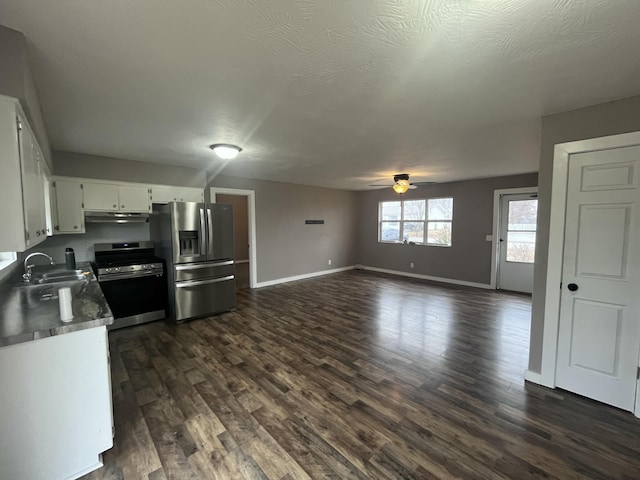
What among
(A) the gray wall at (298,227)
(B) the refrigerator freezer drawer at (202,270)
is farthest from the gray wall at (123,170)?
(B) the refrigerator freezer drawer at (202,270)

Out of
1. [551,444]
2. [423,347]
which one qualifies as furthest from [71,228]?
[551,444]

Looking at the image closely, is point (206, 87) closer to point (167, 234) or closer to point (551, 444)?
point (167, 234)

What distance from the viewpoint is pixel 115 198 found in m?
3.88

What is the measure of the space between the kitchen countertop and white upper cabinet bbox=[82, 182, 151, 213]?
4.54ft

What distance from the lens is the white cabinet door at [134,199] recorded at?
12.9ft

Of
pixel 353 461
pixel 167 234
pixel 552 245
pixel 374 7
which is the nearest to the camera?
pixel 374 7

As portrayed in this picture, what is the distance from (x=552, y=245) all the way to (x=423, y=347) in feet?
5.67

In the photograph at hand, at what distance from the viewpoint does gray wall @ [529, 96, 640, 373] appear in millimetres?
2125

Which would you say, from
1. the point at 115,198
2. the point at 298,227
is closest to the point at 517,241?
the point at 298,227

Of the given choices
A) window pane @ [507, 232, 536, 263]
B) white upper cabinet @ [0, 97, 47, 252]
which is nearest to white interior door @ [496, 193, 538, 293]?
window pane @ [507, 232, 536, 263]

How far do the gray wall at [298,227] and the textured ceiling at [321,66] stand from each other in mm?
3111

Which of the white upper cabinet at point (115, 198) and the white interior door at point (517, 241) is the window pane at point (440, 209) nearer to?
the white interior door at point (517, 241)

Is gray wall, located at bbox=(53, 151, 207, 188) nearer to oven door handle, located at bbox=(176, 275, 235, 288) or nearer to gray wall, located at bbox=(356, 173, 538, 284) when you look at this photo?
oven door handle, located at bbox=(176, 275, 235, 288)

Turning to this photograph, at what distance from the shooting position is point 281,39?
1433 millimetres
